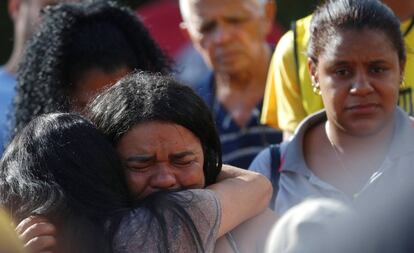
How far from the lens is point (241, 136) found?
3809mm

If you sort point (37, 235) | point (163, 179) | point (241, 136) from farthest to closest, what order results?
point (241, 136), point (163, 179), point (37, 235)

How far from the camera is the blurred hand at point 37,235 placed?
2.17 meters

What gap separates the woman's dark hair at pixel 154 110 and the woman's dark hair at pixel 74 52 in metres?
0.63

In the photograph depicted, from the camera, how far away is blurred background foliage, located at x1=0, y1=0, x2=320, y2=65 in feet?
19.9

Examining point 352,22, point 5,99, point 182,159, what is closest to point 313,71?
point 352,22

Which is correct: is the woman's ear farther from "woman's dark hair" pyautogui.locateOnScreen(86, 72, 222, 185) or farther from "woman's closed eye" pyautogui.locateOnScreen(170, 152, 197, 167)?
"woman's closed eye" pyautogui.locateOnScreen(170, 152, 197, 167)

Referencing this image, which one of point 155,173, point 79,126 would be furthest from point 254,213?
point 79,126

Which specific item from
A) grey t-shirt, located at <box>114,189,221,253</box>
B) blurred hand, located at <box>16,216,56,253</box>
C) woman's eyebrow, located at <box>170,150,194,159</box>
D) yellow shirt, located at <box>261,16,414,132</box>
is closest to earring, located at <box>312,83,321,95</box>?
yellow shirt, located at <box>261,16,414,132</box>

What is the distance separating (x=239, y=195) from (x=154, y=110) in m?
0.29

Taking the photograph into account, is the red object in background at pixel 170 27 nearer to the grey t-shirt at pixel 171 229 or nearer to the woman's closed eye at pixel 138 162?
the woman's closed eye at pixel 138 162

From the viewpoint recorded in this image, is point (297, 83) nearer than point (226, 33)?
Yes

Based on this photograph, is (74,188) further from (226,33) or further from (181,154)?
(226,33)

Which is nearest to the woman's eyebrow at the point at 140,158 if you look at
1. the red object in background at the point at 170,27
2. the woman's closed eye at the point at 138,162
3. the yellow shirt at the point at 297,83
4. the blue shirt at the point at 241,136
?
the woman's closed eye at the point at 138,162

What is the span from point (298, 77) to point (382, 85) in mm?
503
